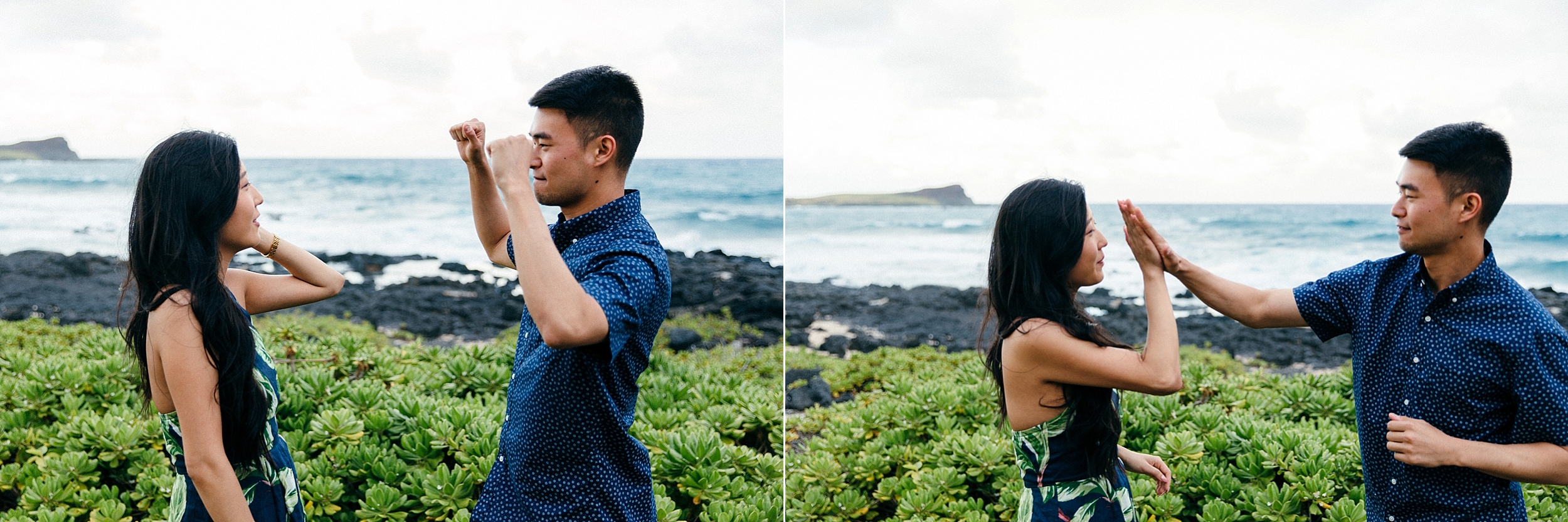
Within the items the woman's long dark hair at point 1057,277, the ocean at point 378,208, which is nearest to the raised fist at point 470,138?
the woman's long dark hair at point 1057,277

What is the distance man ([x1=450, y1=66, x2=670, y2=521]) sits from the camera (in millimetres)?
2023

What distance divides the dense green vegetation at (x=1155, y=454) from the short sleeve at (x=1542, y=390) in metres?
1.35

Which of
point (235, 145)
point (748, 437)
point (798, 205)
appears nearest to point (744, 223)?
point (798, 205)

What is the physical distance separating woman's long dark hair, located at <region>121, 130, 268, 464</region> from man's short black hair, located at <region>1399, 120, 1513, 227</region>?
10.2ft

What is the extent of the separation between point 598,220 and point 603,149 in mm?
174

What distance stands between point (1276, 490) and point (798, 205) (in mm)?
54251

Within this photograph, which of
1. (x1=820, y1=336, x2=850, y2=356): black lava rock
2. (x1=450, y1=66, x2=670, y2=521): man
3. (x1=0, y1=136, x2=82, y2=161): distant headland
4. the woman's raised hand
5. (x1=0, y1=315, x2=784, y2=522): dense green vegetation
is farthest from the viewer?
(x1=0, y1=136, x2=82, y2=161): distant headland

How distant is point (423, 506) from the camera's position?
12.2ft

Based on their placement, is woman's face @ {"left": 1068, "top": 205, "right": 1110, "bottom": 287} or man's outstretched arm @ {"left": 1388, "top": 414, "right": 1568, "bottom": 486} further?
woman's face @ {"left": 1068, "top": 205, "right": 1110, "bottom": 287}

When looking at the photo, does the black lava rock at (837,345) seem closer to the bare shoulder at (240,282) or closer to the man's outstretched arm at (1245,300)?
the man's outstretched arm at (1245,300)

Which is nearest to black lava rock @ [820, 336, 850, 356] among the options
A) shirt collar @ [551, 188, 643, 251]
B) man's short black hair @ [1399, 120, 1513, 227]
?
man's short black hair @ [1399, 120, 1513, 227]

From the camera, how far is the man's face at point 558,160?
7.18 ft

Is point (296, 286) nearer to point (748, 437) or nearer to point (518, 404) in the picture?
point (518, 404)

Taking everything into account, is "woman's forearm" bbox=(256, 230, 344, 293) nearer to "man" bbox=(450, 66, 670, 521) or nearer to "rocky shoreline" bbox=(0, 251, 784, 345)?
"man" bbox=(450, 66, 670, 521)
